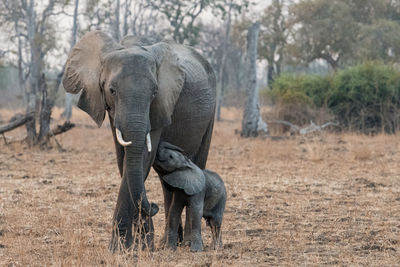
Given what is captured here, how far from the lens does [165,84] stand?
17.8ft

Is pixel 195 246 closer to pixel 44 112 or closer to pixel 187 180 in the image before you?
pixel 187 180

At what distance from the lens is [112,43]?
18.2ft

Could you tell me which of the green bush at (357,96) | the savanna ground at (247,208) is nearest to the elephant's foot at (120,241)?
the savanna ground at (247,208)

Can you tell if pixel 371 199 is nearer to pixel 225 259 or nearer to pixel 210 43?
pixel 225 259

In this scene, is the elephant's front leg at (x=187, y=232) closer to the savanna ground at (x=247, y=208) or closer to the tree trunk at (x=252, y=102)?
the savanna ground at (x=247, y=208)

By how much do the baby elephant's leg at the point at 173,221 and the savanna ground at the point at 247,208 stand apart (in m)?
0.14

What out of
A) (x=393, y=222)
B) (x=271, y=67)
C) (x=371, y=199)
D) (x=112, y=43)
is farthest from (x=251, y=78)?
(x=271, y=67)

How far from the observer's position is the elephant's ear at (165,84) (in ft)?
17.6

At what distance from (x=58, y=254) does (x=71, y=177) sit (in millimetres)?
5661

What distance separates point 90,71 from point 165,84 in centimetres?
63

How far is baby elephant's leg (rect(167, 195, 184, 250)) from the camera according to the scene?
5.89m

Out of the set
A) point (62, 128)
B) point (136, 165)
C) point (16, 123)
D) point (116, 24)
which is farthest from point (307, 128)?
point (136, 165)

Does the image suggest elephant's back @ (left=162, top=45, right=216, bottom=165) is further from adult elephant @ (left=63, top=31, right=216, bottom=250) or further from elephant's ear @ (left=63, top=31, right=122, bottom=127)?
elephant's ear @ (left=63, top=31, right=122, bottom=127)

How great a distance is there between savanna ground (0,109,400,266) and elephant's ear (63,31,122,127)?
1166 mm
